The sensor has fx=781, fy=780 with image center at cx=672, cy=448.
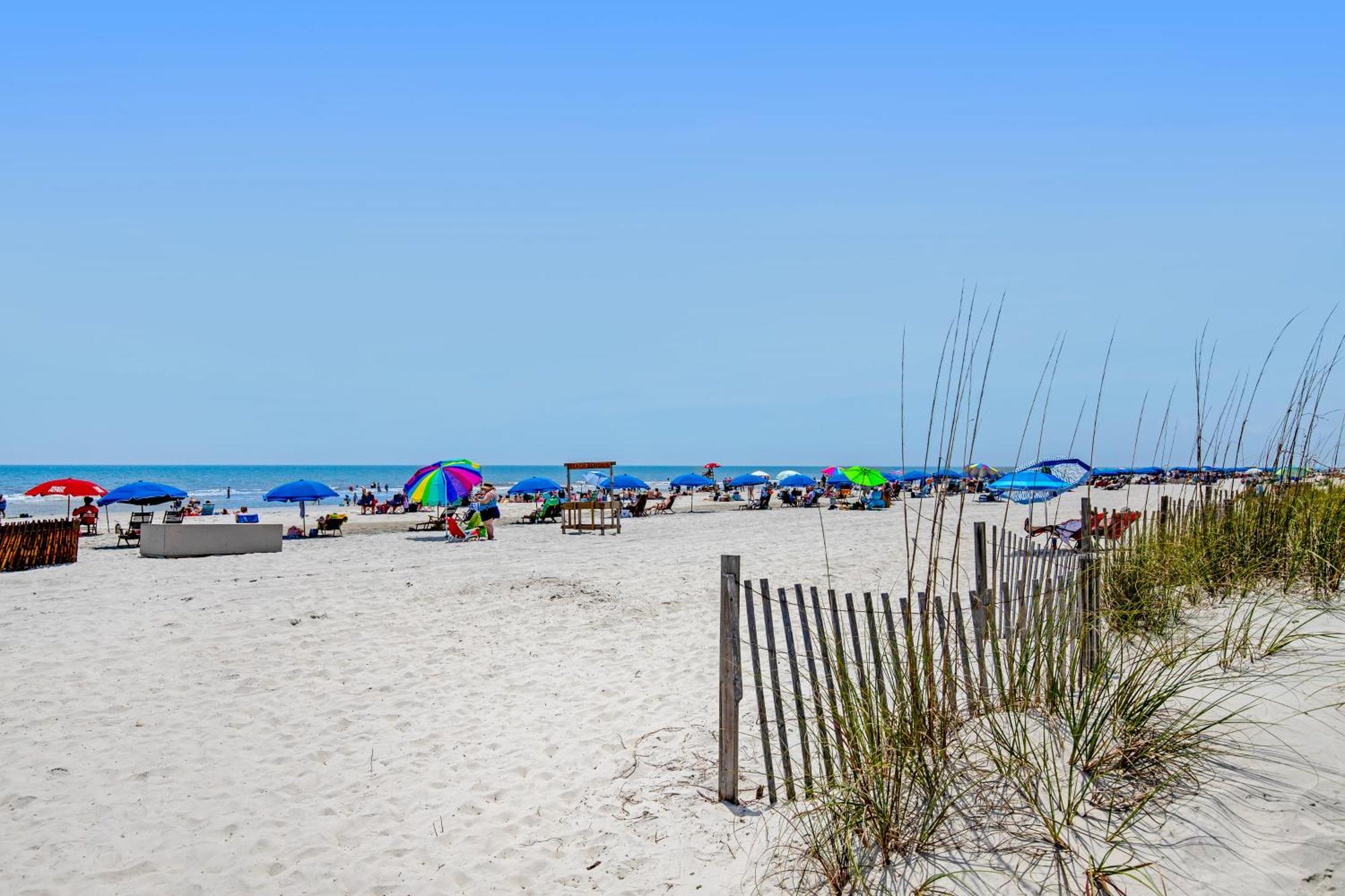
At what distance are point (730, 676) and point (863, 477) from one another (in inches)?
975

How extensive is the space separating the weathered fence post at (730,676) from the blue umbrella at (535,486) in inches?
839

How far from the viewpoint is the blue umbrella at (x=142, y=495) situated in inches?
683

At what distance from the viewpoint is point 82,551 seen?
1575 cm

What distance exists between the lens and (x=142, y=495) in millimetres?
17562

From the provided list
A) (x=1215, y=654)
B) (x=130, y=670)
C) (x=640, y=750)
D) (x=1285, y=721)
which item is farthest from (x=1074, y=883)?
(x=130, y=670)

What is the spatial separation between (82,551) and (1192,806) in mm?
18880

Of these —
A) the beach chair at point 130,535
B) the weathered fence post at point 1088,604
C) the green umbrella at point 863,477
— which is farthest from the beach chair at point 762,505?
the weathered fence post at point 1088,604

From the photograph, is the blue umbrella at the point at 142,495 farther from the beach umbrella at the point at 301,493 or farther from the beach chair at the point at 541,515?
the beach chair at the point at 541,515

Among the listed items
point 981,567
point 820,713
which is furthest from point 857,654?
point 981,567

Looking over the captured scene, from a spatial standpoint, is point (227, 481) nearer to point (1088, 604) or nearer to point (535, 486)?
point (535, 486)

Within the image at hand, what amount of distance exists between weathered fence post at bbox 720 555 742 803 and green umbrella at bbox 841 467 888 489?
78.5 feet

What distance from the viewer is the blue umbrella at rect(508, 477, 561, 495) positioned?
→ 25188 mm

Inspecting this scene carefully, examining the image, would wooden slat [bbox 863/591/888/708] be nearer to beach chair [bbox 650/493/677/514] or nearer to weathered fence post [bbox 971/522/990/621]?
weathered fence post [bbox 971/522/990/621]

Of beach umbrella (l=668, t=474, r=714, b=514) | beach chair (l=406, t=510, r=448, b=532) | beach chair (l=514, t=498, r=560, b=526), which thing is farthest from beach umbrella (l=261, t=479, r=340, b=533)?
→ beach umbrella (l=668, t=474, r=714, b=514)
